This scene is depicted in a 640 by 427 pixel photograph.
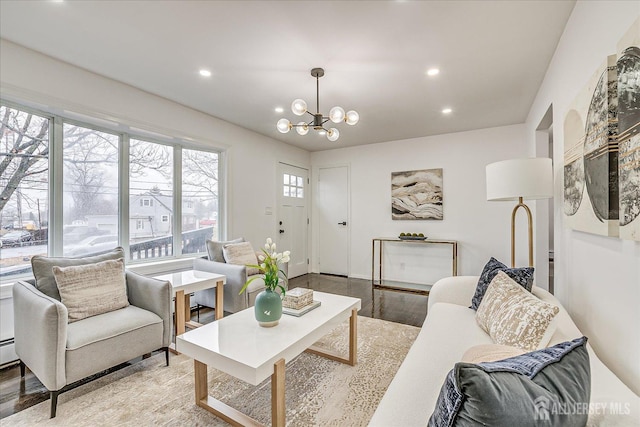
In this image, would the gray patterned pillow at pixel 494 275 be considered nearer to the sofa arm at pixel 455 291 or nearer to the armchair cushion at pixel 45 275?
the sofa arm at pixel 455 291

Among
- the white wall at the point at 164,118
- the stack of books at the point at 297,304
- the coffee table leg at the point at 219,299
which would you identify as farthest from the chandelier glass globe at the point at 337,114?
the white wall at the point at 164,118

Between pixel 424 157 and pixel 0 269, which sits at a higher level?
pixel 424 157

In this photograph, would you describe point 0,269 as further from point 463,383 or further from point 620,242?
point 620,242

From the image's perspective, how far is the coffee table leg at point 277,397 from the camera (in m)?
1.44

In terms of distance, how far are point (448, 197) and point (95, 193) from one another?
14.8 feet

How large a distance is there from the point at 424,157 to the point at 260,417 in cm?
414


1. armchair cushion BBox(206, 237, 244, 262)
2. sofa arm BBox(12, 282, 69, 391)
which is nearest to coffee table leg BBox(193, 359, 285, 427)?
sofa arm BBox(12, 282, 69, 391)

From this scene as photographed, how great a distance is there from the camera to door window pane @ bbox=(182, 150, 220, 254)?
144 inches

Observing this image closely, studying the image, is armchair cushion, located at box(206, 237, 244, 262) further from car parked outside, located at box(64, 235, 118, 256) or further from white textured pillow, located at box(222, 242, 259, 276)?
car parked outside, located at box(64, 235, 118, 256)

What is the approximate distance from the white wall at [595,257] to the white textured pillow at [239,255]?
2809mm

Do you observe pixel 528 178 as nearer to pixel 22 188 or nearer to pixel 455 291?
pixel 455 291

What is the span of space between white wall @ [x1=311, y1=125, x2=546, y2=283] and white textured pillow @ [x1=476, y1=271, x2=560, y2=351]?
2.55m

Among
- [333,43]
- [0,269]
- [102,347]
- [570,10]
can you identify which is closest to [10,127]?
[0,269]

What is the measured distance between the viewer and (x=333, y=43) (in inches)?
83.7
